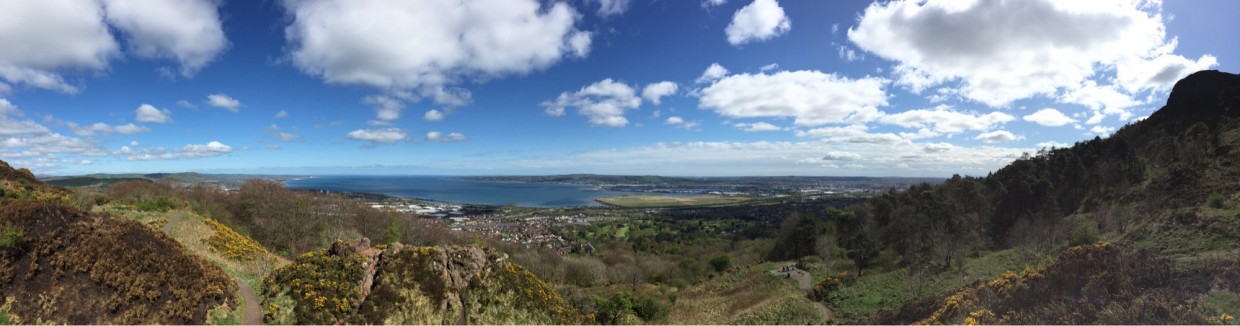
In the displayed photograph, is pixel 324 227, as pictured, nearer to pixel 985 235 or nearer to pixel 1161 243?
pixel 1161 243

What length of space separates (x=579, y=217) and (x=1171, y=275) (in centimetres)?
11926

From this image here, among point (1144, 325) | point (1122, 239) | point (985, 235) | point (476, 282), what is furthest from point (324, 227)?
point (985, 235)

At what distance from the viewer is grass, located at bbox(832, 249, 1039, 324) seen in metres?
25.1

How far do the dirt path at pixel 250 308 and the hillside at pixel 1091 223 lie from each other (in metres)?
21.5

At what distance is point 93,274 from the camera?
10.9 m

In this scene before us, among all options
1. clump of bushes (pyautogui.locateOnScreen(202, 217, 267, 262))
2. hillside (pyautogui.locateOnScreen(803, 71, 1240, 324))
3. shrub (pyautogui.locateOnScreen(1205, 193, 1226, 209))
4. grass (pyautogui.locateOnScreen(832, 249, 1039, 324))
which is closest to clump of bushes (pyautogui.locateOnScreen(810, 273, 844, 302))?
grass (pyautogui.locateOnScreen(832, 249, 1039, 324))

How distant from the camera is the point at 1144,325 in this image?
12156mm

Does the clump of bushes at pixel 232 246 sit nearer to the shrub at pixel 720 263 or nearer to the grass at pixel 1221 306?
the grass at pixel 1221 306

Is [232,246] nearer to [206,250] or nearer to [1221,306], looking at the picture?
[206,250]

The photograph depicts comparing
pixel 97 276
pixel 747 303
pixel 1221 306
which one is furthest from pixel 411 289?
pixel 1221 306

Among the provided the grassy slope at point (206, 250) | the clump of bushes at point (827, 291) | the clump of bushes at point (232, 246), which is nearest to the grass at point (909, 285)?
the clump of bushes at point (827, 291)

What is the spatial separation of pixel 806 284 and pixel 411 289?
1264 inches

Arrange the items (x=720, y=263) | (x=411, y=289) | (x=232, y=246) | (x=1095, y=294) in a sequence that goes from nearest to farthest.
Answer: (x=1095, y=294)
(x=411, y=289)
(x=232, y=246)
(x=720, y=263)

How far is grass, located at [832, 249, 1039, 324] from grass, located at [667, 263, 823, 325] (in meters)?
2.16
